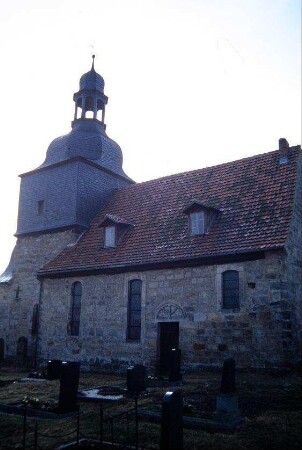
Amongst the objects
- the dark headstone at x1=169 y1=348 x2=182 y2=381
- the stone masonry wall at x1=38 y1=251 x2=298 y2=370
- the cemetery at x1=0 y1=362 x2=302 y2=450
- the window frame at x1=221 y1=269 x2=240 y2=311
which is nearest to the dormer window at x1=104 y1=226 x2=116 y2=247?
the stone masonry wall at x1=38 y1=251 x2=298 y2=370

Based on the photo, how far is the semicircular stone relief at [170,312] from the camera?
15.4 meters

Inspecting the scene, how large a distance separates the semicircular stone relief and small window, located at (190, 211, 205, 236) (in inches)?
122

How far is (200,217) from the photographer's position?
16.5 m

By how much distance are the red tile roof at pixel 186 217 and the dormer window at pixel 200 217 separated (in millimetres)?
272

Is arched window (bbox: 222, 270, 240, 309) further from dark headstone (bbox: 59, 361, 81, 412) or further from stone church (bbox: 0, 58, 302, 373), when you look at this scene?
dark headstone (bbox: 59, 361, 81, 412)

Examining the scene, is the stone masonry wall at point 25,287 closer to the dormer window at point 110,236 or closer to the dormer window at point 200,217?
the dormer window at point 110,236

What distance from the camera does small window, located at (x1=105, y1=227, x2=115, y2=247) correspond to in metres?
18.9

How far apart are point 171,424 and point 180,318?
30.4 feet

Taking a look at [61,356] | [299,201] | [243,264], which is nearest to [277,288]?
[243,264]

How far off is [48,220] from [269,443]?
17775 mm

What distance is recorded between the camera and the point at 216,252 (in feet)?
48.1

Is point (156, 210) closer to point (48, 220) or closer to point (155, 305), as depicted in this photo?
point (155, 305)

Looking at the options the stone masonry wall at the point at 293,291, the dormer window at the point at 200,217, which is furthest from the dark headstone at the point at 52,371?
the stone masonry wall at the point at 293,291

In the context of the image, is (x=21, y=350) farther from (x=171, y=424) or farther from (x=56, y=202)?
(x=171, y=424)
